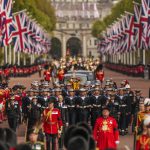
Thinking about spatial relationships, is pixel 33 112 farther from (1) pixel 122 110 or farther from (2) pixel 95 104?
(1) pixel 122 110

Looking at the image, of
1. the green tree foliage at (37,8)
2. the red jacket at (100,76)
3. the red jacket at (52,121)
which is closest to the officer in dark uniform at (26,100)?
the red jacket at (52,121)

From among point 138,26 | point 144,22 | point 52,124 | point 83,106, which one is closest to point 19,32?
point 138,26

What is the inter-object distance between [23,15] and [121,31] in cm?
1432

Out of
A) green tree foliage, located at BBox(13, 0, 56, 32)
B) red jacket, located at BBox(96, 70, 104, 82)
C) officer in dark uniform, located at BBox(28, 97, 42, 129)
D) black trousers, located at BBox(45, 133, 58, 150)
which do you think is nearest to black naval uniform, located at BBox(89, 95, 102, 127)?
officer in dark uniform, located at BBox(28, 97, 42, 129)

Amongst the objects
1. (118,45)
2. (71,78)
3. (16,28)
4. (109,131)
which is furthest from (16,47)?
(109,131)

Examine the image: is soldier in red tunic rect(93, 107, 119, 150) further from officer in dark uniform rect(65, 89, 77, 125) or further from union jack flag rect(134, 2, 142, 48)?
union jack flag rect(134, 2, 142, 48)

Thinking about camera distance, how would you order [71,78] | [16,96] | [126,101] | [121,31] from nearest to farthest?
[126,101] < [16,96] < [71,78] < [121,31]

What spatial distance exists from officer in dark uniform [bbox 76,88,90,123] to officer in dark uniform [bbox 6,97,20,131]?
2.47 meters

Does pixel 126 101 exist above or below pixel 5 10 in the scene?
below

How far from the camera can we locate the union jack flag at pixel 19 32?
225 feet

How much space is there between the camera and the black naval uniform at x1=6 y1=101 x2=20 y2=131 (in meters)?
27.8

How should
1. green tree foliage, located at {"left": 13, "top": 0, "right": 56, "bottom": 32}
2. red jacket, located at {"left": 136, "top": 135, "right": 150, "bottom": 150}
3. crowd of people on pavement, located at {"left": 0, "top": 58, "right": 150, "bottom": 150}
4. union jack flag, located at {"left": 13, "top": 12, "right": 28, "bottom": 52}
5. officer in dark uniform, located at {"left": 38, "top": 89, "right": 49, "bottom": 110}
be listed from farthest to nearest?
green tree foliage, located at {"left": 13, "top": 0, "right": 56, "bottom": 32}
union jack flag, located at {"left": 13, "top": 12, "right": 28, "bottom": 52}
officer in dark uniform, located at {"left": 38, "top": 89, "right": 49, "bottom": 110}
crowd of people on pavement, located at {"left": 0, "top": 58, "right": 150, "bottom": 150}
red jacket, located at {"left": 136, "top": 135, "right": 150, "bottom": 150}

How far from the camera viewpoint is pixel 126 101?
1105 inches

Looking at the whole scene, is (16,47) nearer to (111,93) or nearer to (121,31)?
(121,31)
